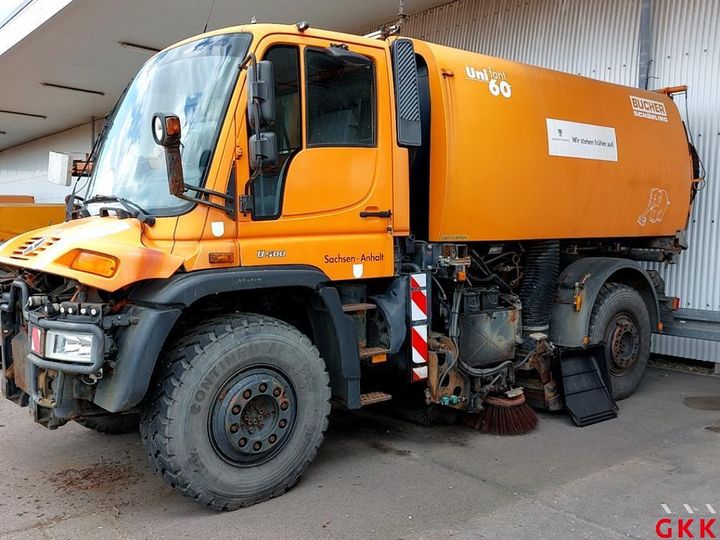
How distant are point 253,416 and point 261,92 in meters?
1.96

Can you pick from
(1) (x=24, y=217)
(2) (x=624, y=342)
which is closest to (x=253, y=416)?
(2) (x=624, y=342)

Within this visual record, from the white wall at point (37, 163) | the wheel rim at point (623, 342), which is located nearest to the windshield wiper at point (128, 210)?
the wheel rim at point (623, 342)

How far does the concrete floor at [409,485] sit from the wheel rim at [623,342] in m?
0.71

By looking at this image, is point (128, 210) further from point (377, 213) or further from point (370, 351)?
point (370, 351)

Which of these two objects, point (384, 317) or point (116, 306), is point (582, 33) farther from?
point (116, 306)

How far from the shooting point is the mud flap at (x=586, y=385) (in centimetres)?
580

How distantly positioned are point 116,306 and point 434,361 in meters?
2.46

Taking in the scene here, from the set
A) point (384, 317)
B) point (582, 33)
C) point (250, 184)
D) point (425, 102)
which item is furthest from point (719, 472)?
point (582, 33)

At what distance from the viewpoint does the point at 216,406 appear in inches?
149

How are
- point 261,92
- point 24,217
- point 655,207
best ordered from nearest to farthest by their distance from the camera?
point 261,92
point 655,207
point 24,217

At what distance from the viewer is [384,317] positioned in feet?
15.9

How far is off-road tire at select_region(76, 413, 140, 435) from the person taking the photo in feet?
17.3

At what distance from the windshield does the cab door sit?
256 millimetres

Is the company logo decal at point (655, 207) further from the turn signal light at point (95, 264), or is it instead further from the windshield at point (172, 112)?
the turn signal light at point (95, 264)
